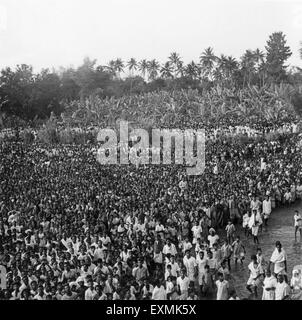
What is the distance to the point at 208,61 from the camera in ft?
182

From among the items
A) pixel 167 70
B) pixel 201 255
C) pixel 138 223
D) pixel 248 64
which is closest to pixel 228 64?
pixel 248 64

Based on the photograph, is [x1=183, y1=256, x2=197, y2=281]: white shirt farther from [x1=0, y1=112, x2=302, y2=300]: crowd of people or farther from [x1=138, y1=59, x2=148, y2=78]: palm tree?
[x1=138, y1=59, x2=148, y2=78]: palm tree

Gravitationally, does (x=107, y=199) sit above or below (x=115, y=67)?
below

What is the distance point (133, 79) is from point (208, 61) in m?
8.47

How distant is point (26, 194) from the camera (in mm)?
15133

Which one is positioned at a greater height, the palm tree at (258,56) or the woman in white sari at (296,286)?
the palm tree at (258,56)

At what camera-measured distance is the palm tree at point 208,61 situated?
180 feet

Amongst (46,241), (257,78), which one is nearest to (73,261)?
(46,241)

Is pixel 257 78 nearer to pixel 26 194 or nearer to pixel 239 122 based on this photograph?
pixel 239 122

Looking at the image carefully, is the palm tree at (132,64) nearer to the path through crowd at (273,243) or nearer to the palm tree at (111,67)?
the palm tree at (111,67)

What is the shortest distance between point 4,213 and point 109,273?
17.1ft

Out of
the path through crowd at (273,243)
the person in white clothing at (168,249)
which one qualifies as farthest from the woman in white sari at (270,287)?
the person in white clothing at (168,249)

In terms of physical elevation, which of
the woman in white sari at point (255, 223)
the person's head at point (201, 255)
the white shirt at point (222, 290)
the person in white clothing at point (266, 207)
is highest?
the person in white clothing at point (266, 207)
